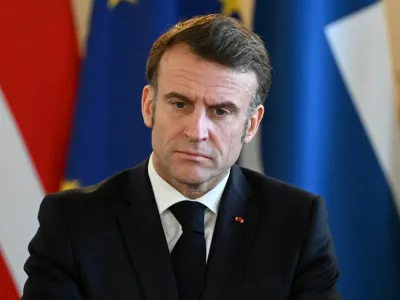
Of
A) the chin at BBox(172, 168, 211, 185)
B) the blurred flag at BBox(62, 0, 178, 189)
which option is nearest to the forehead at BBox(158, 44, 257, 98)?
the chin at BBox(172, 168, 211, 185)

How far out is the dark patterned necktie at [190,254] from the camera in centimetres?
128

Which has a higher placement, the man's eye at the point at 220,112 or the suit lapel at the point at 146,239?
the man's eye at the point at 220,112

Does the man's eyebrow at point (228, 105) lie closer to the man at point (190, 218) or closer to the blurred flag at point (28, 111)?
the man at point (190, 218)

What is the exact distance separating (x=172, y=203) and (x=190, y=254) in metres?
0.12

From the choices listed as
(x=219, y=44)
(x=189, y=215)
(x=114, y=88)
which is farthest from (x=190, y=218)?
(x=114, y=88)

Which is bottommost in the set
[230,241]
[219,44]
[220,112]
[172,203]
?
[230,241]

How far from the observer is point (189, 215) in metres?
1.33

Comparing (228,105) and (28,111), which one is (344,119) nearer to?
(228,105)

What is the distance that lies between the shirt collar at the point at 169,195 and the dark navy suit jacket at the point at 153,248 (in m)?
0.01

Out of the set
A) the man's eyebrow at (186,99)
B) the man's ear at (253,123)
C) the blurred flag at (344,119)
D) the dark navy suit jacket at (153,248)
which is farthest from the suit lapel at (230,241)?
the blurred flag at (344,119)

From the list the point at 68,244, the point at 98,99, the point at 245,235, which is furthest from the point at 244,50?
the point at 98,99

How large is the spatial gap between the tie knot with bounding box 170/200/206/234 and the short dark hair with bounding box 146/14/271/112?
0.23 meters

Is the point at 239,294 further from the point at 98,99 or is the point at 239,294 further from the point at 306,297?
the point at 98,99

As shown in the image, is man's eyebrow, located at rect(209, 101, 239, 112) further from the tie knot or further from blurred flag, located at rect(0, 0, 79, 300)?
blurred flag, located at rect(0, 0, 79, 300)
